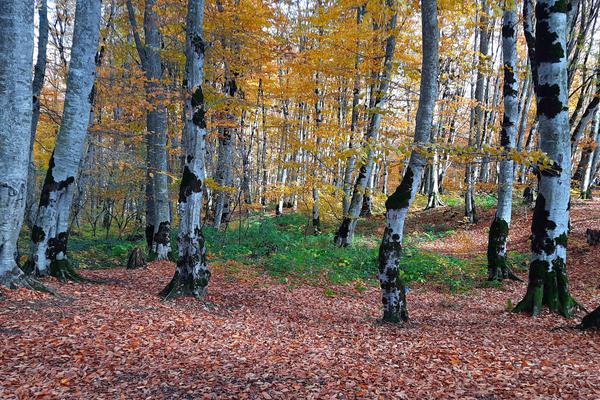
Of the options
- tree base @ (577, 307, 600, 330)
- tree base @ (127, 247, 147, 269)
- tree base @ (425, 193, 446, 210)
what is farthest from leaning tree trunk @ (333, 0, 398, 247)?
tree base @ (425, 193, 446, 210)

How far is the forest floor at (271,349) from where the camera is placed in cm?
387

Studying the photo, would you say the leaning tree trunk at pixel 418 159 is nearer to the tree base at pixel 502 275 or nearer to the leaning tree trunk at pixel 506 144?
the leaning tree trunk at pixel 506 144

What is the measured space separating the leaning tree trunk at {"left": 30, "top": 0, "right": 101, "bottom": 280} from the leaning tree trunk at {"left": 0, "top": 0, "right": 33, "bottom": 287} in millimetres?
1851

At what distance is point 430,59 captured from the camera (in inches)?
248

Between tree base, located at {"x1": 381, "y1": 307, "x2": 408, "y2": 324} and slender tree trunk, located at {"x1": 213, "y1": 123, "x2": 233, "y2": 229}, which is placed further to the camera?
slender tree trunk, located at {"x1": 213, "y1": 123, "x2": 233, "y2": 229}

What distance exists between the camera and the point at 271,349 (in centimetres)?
525

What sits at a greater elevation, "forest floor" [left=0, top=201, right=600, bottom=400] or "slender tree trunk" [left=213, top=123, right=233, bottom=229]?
"slender tree trunk" [left=213, top=123, right=233, bottom=229]

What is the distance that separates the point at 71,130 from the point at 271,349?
5.37 metres

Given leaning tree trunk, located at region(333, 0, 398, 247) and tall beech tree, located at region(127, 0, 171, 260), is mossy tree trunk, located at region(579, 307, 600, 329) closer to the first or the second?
leaning tree trunk, located at region(333, 0, 398, 247)

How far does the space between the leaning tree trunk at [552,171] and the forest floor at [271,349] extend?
0.52m

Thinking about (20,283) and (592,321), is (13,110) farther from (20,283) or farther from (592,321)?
(592,321)

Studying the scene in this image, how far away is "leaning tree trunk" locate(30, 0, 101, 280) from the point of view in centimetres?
727

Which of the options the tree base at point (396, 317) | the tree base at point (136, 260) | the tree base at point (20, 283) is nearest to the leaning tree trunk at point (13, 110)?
the tree base at point (20, 283)

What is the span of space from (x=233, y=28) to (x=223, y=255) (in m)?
6.52
